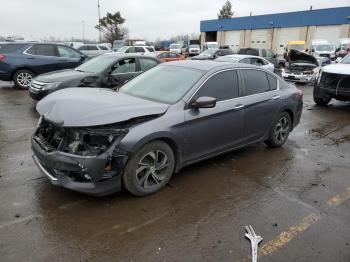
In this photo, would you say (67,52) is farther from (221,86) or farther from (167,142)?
(167,142)

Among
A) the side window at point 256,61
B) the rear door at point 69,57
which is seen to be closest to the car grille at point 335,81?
the side window at point 256,61

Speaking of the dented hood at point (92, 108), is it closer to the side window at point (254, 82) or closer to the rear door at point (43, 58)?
the side window at point (254, 82)

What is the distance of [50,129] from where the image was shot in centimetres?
407

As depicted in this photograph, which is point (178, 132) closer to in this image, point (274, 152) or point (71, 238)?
point (71, 238)

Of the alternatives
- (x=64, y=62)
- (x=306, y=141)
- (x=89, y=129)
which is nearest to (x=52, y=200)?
(x=89, y=129)

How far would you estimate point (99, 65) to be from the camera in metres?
9.08

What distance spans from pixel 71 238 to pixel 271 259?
6.21 feet

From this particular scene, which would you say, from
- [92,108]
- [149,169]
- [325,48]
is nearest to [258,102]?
[149,169]

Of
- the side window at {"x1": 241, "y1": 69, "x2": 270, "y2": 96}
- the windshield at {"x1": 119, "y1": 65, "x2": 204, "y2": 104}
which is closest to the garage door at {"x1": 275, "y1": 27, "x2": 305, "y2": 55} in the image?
the side window at {"x1": 241, "y1": 69, "x2": 270, "y2": 96}

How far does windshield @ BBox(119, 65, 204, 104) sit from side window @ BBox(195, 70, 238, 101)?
6.7 inches

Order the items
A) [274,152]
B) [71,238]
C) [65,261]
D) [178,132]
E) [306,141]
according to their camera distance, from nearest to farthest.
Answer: [65,261], [71,238], [178,132], [274,152], [306,141]

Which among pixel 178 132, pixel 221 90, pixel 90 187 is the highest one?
pixel 221 90

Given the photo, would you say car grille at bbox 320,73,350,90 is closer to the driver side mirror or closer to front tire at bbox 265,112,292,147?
front tire at bbox 265,112,292,147

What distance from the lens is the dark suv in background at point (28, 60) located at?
1165 centimetres
